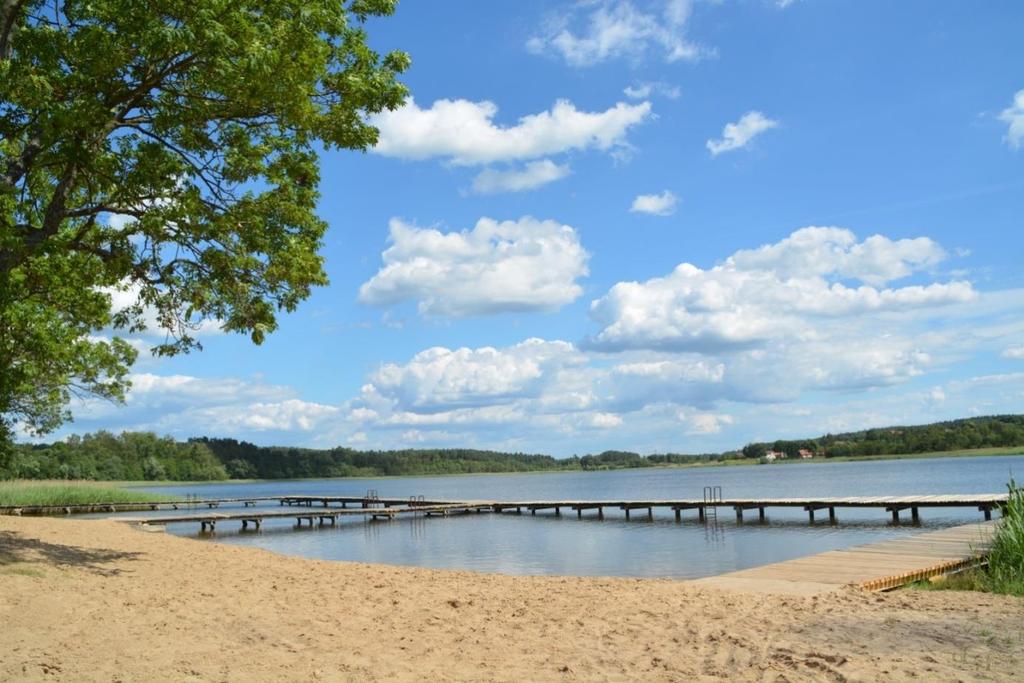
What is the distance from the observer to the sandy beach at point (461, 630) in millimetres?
6645

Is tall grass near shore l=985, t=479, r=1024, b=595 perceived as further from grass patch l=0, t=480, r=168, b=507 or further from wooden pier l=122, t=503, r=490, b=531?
grass patch l=0, t=480, r=168, b=507

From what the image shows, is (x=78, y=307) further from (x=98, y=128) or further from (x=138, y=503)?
(x=138, y=503)

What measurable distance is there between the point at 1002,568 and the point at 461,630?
340 inches

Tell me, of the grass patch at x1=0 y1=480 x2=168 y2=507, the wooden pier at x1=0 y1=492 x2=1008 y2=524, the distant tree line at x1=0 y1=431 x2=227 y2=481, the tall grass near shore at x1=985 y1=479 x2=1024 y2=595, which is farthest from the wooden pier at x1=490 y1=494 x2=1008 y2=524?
the distant tree line at x1=0 y1=431 x2=227 y2=481

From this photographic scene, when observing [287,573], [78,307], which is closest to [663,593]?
[287,573]

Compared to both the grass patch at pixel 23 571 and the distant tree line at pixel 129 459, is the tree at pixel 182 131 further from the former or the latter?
the distant tree line at pixel 129 459

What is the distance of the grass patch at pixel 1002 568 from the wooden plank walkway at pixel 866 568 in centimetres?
39

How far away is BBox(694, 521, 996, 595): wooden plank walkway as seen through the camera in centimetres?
1135

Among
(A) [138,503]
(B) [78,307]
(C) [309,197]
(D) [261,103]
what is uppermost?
(D) [261,103]

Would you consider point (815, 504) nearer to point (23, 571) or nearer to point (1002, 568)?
point (1002, 568)

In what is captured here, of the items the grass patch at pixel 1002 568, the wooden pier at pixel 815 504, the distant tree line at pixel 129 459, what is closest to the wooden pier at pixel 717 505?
the wooden pier at pixel 815 504

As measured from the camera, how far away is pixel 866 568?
42.2 ft

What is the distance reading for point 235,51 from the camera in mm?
9656

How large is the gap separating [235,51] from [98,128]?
221cm
